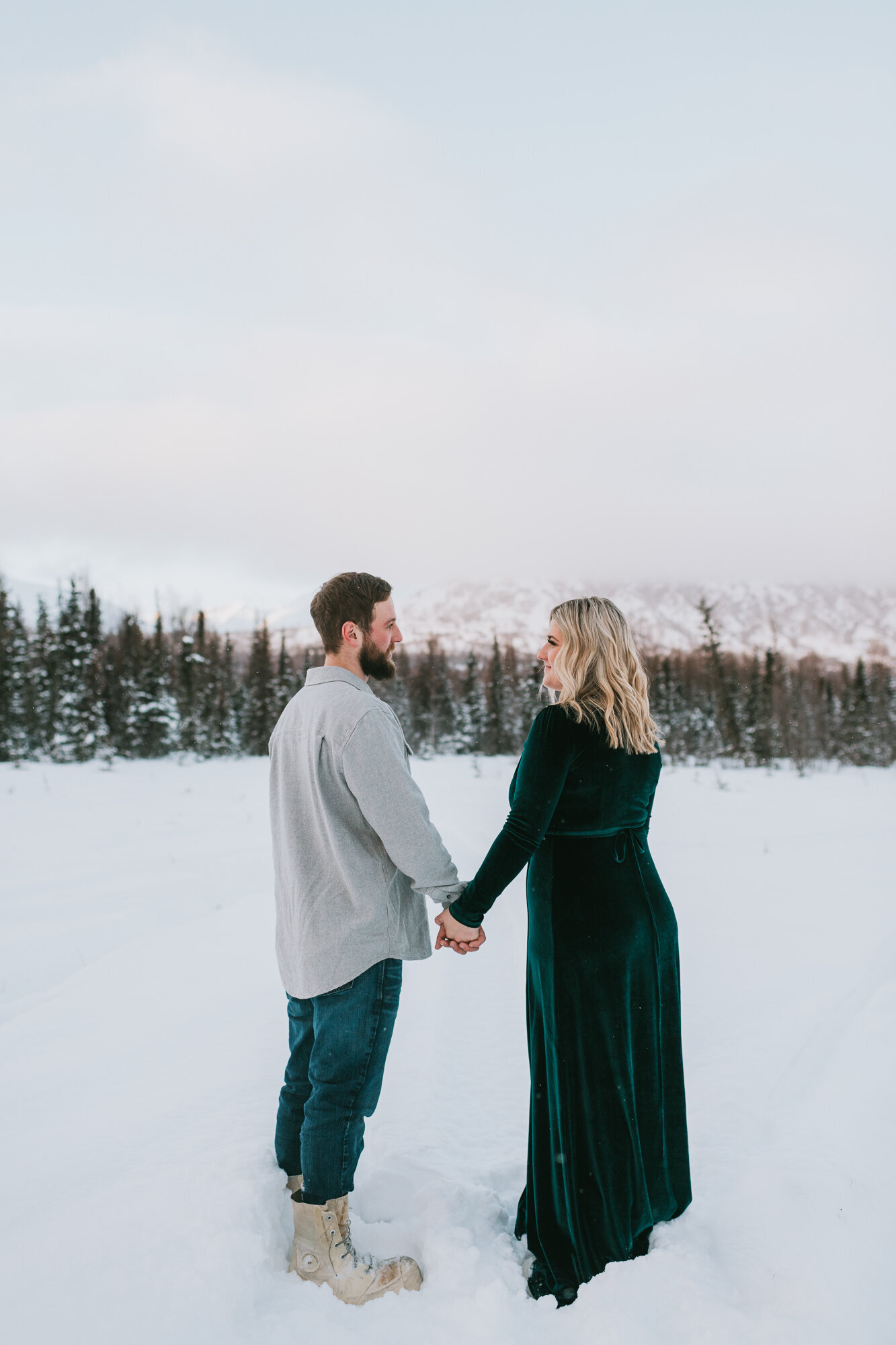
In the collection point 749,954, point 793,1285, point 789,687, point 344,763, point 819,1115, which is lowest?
point 789,687

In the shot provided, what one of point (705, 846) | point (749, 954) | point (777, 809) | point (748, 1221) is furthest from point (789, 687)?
point (748, 1221)

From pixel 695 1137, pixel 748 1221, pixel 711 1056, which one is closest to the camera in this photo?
pixel 748 1221

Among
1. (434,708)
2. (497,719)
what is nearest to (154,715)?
(434,708)

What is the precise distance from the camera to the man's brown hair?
7.86ft

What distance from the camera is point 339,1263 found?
2.18 meters

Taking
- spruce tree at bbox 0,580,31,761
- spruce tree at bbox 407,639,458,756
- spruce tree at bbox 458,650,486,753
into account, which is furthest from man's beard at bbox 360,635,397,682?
spruce tree at bbox 458,650,486,753

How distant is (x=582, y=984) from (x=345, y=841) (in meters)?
0.87

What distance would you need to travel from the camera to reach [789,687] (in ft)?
177

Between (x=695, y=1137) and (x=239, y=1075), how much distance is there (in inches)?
83.7

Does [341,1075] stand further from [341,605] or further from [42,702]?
[42,702]

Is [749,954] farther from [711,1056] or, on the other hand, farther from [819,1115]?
[819,1115]

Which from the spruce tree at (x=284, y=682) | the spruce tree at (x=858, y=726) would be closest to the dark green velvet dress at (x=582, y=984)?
the spruce tree at (x=858, y=726)

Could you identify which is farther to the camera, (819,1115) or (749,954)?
(749,954)

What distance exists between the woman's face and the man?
56 cm
